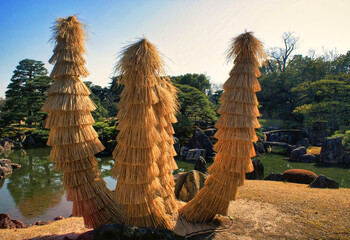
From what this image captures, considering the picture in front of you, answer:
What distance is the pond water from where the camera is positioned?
29.1 ft

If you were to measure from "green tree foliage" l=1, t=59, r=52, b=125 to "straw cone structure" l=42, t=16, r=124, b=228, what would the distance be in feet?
62.0

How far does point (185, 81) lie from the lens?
35.1 meters

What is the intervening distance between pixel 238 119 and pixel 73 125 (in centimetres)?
304

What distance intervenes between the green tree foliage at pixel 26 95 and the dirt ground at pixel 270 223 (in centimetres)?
1779

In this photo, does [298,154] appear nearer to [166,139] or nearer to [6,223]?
[166,139]

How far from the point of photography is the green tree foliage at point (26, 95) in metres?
21.0

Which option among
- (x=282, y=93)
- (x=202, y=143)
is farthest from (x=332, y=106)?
(x=202, y=143)

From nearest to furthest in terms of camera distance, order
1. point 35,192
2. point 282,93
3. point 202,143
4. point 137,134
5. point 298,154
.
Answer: point 137,134 < point 35,192 < point 298,154 < point 202,143 < point 282,93

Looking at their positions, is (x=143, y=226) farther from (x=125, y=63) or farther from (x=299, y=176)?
(x=299, y=176)

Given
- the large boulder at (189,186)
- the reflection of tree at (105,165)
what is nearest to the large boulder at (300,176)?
the large boulder at (189,186)

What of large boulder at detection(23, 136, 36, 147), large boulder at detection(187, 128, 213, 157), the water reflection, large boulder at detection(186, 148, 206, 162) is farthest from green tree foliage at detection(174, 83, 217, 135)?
large boulder at detection(23, 136, 36, 147)

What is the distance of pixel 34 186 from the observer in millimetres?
11906

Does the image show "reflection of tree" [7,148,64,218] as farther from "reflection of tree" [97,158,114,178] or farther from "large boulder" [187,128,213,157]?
"large boulder" [187,128,213,157]

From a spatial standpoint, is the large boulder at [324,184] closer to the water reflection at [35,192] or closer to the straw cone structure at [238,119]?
the straw cone structure at [238,119]
